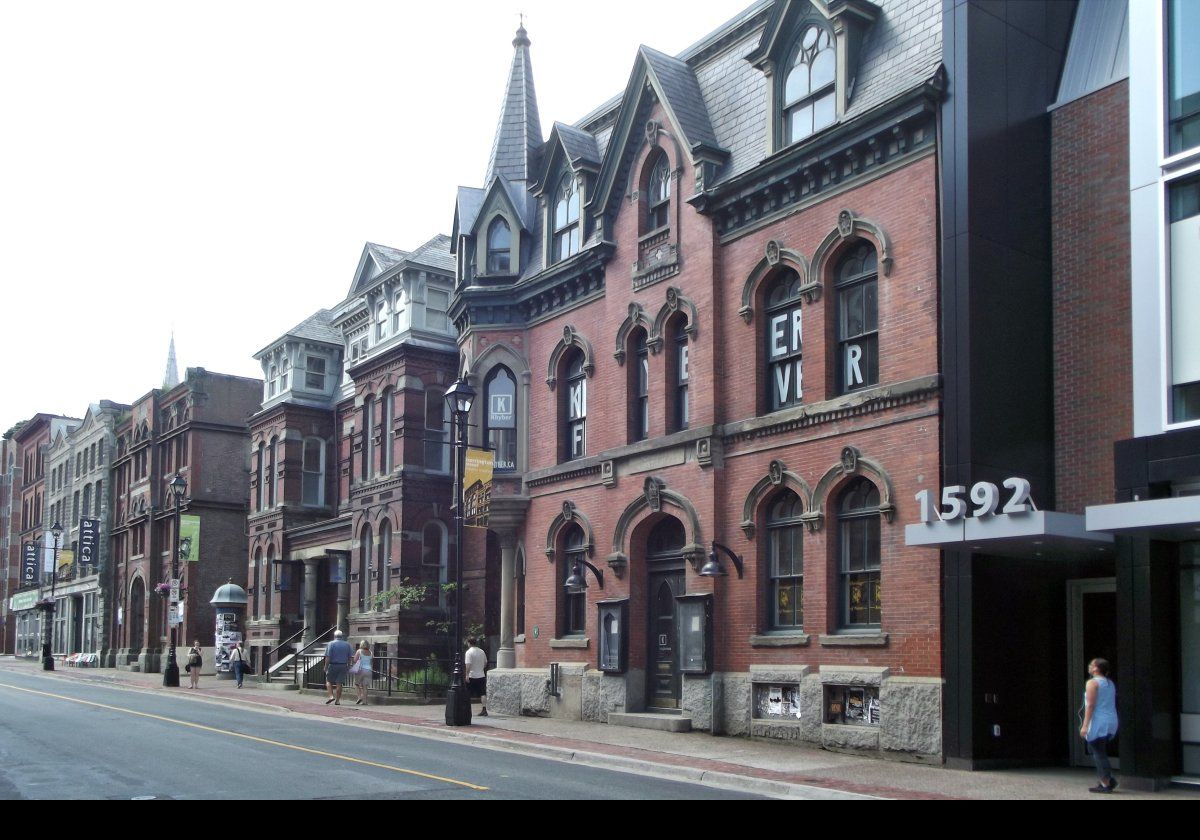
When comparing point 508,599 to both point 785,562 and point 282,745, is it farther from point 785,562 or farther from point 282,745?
point 282,745

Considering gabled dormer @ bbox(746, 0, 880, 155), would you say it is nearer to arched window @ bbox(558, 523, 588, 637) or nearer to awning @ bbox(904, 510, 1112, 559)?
awning @ bbox(904, 510, 1112, 559)

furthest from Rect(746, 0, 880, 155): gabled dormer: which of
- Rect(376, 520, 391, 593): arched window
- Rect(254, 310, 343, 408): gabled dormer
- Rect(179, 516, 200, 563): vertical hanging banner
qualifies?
Rect(179, 516, 200, 563): vertical hanging banner

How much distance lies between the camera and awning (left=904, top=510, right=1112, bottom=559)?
1585cm

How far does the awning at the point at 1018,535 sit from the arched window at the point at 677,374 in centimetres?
773

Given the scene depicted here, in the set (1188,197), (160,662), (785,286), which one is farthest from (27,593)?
(1188,197)

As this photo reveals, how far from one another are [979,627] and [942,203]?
20.7 ft

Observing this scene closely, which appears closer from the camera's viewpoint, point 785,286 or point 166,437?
point 785,286

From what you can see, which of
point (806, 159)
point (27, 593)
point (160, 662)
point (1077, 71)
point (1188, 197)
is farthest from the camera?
point (27, 593)

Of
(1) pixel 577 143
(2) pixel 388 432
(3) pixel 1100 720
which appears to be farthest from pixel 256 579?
(3) pixel 1100 720

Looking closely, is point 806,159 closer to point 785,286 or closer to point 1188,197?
point 785,286

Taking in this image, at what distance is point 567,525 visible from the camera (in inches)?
1080

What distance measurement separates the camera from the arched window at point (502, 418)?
2895 centimetres

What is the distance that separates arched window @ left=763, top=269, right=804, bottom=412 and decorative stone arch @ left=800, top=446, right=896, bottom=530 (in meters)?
1.82

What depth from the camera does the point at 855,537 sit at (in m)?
20.2
